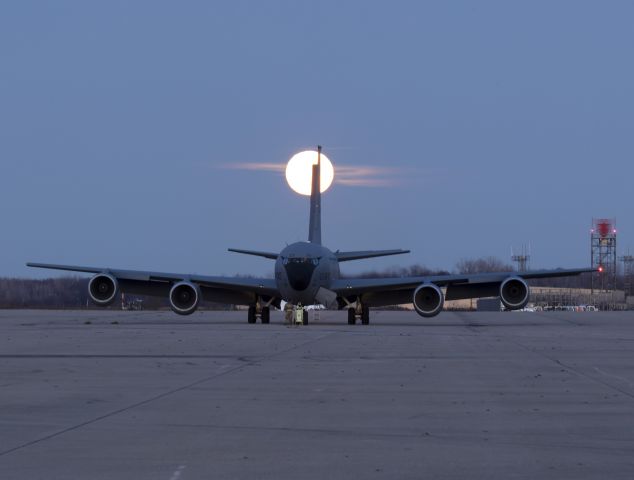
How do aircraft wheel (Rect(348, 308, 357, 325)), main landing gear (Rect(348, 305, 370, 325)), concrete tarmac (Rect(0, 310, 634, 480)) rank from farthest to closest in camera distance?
main landing gear (Rect(348, 305, 370, 325)) < aircraft wheel (Rect(348, 308, 357, 325)) < concrete tarmac (Rect(0, 310, 634, 480))

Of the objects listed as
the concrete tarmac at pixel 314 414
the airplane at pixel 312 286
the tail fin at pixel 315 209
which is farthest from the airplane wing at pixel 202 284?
the concrete tarmac at pixel 314 414

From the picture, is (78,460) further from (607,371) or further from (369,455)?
(607,371)

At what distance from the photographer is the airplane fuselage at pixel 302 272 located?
46.1 meters

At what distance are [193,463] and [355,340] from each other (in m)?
21.9

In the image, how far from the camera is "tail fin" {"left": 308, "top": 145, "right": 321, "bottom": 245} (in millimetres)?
55156

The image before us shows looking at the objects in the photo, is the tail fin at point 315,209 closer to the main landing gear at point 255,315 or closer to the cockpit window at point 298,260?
the main landing gear at point 255,315

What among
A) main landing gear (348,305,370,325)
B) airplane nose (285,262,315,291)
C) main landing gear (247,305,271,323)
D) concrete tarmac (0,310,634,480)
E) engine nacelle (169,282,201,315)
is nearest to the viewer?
concrete tarmac (0,310,634,480)

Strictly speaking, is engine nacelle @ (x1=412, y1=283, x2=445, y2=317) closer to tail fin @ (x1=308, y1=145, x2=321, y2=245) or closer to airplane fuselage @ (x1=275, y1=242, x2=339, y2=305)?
airplane fuselage @ (x1=275, y1=242, x2=339, y2=305)

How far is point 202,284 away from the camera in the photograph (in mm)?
48938

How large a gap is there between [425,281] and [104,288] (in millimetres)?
12760

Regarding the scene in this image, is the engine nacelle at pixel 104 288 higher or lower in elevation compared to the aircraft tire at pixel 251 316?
higher

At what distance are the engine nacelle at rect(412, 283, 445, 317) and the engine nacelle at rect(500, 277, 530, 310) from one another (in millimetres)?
2494

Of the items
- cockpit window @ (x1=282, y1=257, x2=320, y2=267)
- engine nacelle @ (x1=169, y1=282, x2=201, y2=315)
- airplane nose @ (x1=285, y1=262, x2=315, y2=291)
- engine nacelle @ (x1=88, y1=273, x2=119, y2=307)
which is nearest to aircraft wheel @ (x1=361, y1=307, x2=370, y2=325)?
airplane nose @ (x1=285, y1=262, x2=315, y2=291)

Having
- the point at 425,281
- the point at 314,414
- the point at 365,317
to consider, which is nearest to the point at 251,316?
the point at 365,317
